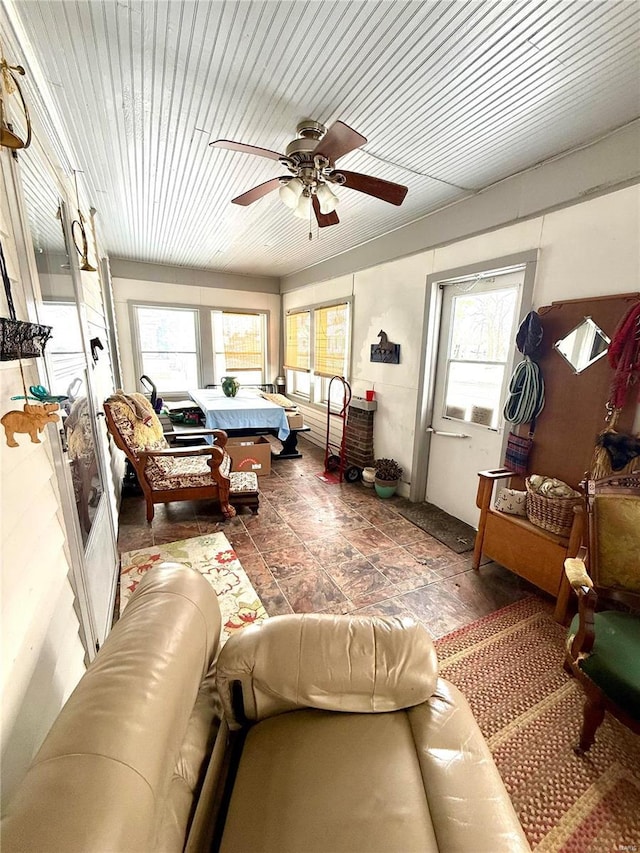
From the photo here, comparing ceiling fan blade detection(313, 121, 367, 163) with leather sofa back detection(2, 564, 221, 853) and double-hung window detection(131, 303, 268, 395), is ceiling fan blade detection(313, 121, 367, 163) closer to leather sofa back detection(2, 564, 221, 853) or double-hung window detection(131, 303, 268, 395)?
leather sofa back detection(2, 564, 221, 853)

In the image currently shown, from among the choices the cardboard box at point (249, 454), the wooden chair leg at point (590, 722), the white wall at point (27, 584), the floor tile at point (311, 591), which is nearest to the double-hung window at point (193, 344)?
the cardboard box at point (249, 454)

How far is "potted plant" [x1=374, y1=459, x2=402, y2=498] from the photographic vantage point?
3.60m

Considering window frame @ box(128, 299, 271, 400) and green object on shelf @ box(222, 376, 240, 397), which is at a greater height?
window frame @ box(128, 299, 271, 400)

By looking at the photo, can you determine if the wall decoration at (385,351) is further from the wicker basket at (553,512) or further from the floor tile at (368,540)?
the wicker basket at (553,512)

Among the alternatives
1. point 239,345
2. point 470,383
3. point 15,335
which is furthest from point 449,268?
point 239,345

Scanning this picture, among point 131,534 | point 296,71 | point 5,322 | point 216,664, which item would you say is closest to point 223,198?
point 296,71

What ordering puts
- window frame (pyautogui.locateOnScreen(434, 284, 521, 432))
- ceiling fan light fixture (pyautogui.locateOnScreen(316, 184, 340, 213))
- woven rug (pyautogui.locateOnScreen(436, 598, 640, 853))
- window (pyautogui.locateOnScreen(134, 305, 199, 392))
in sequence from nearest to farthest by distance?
1. woven rug (pyautogui.locateOnScreen(436, 598, 640, 853))
2. ceiling fan light fixture (pyautogui.locateOnScreen(316, 184, 340, 213))
3. window frame (pyautogui.locateOnScreen(434, 284, 521, 432))
4. window (pyautogui.locateOnScreen(134, 305, 199, 392))

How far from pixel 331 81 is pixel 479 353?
211 centimetres

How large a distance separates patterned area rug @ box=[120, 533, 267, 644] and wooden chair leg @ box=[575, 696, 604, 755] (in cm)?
154

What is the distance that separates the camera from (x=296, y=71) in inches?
59.9

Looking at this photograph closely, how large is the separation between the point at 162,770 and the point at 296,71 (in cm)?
246

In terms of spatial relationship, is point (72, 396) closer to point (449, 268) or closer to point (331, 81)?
point (331, 81)

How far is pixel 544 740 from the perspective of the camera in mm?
1391

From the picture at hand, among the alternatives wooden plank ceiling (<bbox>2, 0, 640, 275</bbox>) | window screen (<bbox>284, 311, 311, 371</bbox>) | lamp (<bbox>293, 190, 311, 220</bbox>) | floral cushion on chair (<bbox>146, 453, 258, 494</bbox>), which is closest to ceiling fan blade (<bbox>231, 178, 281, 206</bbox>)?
lamp (<bbox>293, 190, 311, 220</bbox>)
